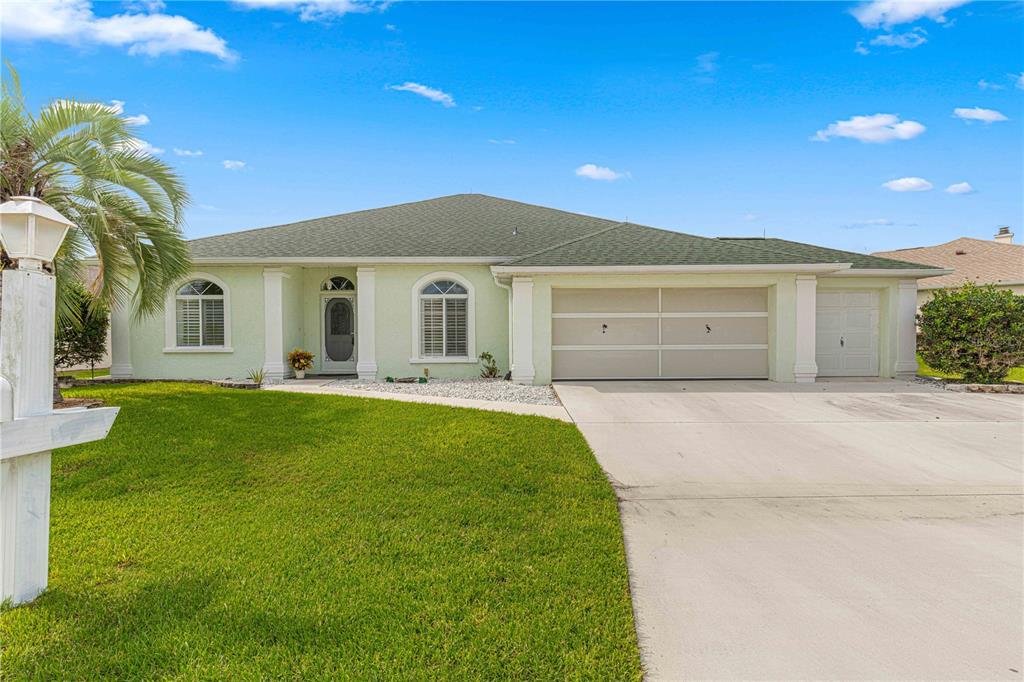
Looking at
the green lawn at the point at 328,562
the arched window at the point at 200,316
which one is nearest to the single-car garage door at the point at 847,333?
the green lawn at the point at 328,562

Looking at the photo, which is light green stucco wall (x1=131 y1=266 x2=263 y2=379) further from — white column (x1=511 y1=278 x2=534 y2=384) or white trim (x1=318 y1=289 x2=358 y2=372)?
white column (x1=511 y1=278 x2=534 y2=384)

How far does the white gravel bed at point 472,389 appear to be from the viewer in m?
10.5

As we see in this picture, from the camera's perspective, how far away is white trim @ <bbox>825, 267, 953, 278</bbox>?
12766mm

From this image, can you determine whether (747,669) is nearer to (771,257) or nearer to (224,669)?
(224,669)

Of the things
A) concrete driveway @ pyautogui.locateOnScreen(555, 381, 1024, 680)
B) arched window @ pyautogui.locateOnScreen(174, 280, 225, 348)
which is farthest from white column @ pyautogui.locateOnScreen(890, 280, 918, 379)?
arched window @ pyautogui.locateOnScreen(174, 280, 225, 348)

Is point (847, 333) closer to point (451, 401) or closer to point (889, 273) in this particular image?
point (889, 273)

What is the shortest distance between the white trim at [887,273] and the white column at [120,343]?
17.6m

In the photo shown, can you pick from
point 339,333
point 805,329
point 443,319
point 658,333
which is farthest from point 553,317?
point 339,333

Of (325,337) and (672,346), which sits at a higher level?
(325,337)

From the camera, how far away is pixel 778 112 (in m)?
14.3

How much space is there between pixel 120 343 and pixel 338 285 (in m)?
5.45

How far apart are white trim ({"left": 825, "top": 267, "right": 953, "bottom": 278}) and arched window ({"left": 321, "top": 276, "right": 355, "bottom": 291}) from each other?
12399 mm

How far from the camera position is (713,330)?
13.0 metres

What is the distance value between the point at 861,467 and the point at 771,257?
23.6ft
